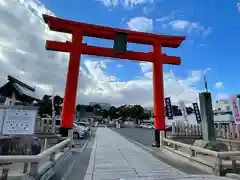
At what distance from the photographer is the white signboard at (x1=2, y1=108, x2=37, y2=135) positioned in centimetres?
508

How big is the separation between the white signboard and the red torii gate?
465 centimetres

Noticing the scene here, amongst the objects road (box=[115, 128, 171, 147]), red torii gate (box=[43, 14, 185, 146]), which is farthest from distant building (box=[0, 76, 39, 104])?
road (box=[115, 128, 171, 147])

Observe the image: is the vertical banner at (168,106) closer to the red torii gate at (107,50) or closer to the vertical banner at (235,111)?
the red torii gate at (107,50)

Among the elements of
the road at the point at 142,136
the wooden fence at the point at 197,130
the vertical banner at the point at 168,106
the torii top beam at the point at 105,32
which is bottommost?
the road at the point at 142,136

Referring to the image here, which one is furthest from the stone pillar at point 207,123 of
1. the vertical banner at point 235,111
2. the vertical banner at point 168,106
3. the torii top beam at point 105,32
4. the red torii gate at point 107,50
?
the vertical banner at point 168,106

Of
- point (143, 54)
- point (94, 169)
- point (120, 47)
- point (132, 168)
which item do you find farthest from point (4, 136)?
point (143, 54)

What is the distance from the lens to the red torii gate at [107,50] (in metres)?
10.4

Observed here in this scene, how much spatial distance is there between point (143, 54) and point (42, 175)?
29.8ft

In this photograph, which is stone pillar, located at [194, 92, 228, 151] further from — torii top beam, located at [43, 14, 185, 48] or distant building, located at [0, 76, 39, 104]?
distant building, located at [0, 76, 39, 104]

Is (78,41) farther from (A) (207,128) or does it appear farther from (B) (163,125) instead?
(A) (207,128)

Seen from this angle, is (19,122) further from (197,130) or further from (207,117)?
(197,130)

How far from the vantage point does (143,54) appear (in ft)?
38.8

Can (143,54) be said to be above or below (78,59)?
above

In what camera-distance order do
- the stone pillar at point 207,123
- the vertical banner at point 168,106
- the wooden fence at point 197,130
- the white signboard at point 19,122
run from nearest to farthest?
the white signboard at point 19,122 < the stone pillar at point 207,123 < the wooden fence at point 197,130 < the vertical banner at point 168,106
